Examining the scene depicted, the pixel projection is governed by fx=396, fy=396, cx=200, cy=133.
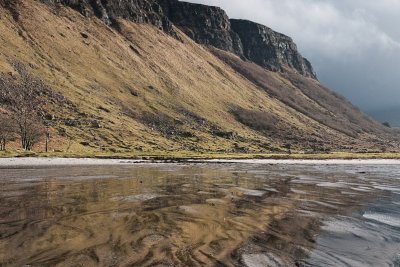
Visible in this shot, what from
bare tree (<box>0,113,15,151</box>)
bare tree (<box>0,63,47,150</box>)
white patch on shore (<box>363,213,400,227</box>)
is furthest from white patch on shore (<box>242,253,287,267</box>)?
bare tree (<box>0,63,47,150</box>)

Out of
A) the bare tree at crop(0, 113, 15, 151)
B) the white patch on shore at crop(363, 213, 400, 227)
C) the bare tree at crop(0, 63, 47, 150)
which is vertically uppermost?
the bare tree at crop(0, 63, 47, 150)

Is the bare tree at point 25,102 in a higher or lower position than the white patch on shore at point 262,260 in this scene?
higher

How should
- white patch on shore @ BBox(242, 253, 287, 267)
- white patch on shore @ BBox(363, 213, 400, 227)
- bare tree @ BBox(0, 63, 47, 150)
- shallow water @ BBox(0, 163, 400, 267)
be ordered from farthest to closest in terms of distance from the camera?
1. bare tree @ BBox(0, 63, 47, 150)
2. white patch on shore @ BBox(363, 213, 400, 227)
3. shallow water @ BBox(0, 163, 400, 267)
4. white patch on shore @ BBox(242, 253, 287, 267)

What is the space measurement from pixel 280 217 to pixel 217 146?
149 m

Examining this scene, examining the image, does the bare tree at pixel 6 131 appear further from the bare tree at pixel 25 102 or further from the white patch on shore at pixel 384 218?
the white patch on shore at pixel 384 218

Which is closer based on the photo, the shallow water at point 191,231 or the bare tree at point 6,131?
the shallow water at point 191,231

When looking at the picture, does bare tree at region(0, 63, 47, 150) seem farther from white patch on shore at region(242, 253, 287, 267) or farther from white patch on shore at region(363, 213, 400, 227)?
white patch on shore at region(242, 253, 287, 267)

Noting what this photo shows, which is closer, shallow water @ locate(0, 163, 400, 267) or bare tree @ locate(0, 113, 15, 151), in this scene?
shallow water @ locate(0, 163, 400, 267)

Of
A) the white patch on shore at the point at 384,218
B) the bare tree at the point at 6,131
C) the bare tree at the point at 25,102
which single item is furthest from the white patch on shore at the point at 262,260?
the bare tree at the point at 25,102

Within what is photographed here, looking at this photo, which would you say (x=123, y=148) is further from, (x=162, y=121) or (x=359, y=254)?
(x=359, y=254)

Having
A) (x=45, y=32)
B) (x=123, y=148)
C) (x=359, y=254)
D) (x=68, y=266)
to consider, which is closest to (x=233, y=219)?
(x=359, y=254)

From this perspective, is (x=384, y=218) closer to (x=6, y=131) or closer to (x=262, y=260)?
(x=262, y=260)

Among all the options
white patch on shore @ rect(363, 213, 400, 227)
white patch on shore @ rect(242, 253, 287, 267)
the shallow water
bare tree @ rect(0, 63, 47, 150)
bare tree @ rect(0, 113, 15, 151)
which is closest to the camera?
white patch on shore @ rect(242, 253, 287, 267)

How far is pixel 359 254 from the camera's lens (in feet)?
42.0
